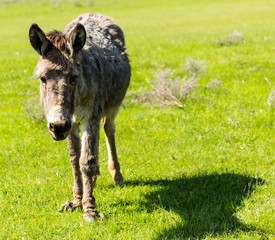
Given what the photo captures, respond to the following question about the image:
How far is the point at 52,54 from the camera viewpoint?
Result: 15.1 feet

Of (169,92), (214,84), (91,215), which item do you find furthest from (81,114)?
(214,84)

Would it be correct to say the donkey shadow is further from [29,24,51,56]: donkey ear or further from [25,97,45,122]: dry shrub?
[25,97,45,122]: dry shrub

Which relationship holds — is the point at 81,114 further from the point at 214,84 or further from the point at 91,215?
the point at 214,84

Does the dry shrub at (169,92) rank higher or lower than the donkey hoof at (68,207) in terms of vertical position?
higher

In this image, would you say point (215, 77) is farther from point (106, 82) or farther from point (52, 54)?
point (52, 54)

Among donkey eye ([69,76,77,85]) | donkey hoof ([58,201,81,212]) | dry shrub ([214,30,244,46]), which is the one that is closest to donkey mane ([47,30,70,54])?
donkey eye ([69,76,77,85])

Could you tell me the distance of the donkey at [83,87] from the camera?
14.6 ft

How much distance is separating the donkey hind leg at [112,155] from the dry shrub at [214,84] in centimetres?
495

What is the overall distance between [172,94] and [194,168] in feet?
12.6

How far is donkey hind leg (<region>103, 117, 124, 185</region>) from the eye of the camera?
632 centimetres

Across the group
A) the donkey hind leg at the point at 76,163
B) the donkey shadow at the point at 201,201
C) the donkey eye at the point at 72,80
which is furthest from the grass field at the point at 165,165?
the donkey eye at the point at 72,80

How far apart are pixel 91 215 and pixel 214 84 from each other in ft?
22.7

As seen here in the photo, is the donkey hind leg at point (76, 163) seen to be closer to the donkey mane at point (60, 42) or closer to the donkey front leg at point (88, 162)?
the donkey front leg at point (88, 162)

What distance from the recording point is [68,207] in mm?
5418
